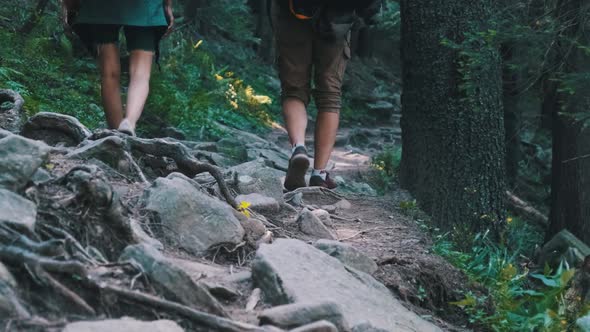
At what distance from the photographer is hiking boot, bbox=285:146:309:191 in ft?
17.3

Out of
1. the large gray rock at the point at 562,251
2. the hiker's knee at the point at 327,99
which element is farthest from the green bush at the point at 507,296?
the hiker's knee at the point at 327,99

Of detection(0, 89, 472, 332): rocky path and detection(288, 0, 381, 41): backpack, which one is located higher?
detection(288, 0, 381, 41): backpack

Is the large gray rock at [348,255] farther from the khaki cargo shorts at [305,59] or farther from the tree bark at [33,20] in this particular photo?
the tree bark at [33,20]

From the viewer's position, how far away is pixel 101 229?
2787mm

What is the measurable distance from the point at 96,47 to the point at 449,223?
2.99 meters

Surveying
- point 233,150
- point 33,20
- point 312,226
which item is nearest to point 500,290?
point 312,226

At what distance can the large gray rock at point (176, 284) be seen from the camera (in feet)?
8.23

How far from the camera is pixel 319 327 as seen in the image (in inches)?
99.7

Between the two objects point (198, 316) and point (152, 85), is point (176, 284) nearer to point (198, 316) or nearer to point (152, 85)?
point (198, 316)

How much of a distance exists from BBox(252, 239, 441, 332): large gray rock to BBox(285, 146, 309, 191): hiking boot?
1.69 metres

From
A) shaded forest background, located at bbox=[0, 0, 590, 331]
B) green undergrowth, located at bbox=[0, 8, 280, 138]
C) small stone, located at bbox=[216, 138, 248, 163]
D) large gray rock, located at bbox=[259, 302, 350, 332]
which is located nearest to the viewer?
large gray rock, located at bbox=[259, 302, 350, 332]

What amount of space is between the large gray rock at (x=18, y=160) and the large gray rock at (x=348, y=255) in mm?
1386

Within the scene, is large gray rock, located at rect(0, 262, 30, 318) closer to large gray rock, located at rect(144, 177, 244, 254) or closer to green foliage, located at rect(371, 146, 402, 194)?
large gray rock, located at rect(144, 177, 244, 254)

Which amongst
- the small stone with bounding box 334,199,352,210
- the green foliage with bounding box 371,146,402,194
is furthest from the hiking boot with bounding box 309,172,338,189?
the green foliage with bounding box 371,146,402,194
